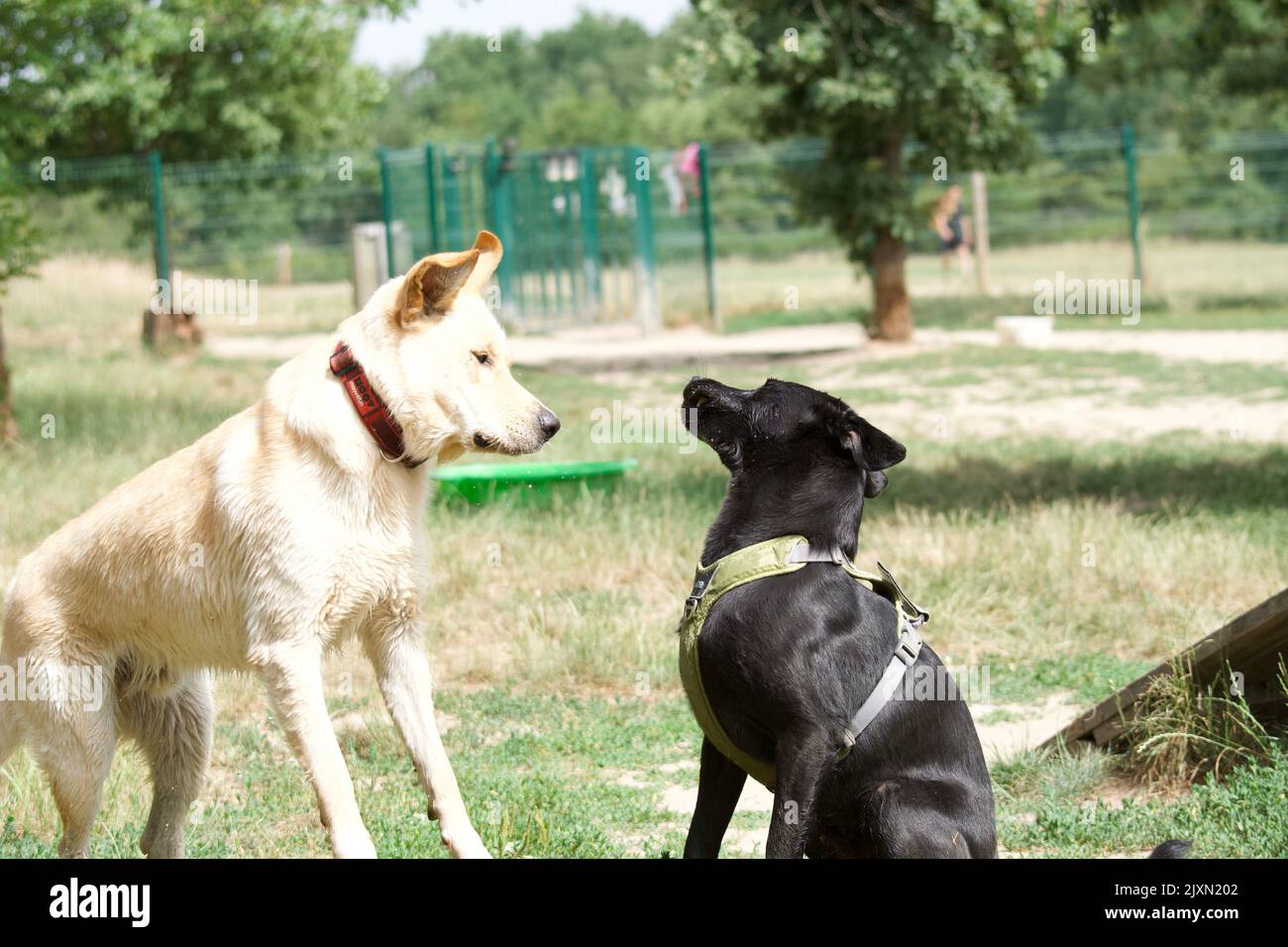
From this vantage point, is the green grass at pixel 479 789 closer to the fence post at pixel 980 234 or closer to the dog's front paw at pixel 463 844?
the dog's front paw at pixel 463 844

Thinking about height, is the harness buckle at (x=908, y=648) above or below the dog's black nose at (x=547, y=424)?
below

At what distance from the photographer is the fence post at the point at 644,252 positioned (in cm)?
2116

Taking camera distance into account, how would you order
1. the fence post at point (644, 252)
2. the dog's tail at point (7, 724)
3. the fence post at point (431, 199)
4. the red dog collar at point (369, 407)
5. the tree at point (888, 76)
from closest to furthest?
the red dog collar at point (369, 407) < the dog's tail at point (7, 724) < the tree at point (888, 76) < the fence post at point (431, 199) < the fence post at point (644, 252)

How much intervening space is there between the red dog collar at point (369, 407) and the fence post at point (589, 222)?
1823 centimetres

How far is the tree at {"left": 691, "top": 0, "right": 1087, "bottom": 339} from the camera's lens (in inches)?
602

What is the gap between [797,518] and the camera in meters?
3.73

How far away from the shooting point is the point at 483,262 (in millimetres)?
3826

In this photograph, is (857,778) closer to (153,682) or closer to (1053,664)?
(153,682)

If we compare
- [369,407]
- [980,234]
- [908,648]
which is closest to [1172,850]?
[908,648]

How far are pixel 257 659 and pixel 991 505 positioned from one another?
5727 mm

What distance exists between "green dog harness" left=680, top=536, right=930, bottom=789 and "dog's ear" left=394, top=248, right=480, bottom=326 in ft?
3.24

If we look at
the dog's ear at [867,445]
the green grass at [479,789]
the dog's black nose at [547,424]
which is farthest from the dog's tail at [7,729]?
the dog's ear at [867,445]

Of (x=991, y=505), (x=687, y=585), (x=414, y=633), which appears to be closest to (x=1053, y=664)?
(x=687, y=585)

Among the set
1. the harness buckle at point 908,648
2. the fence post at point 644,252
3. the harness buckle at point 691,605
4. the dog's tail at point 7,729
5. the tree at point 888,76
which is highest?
the tree at point 888,76
